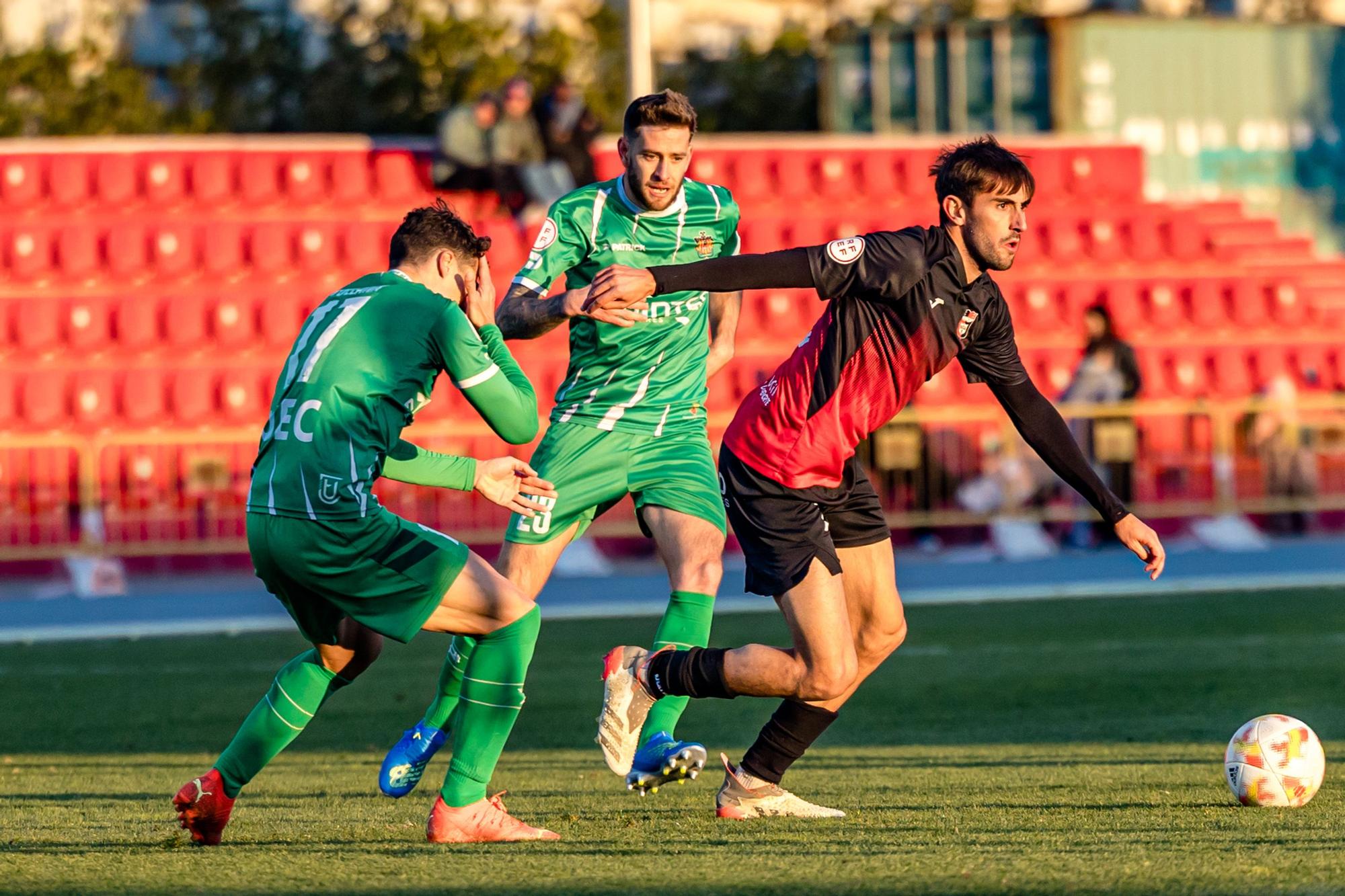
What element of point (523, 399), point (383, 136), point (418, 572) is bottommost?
point (418, 572)

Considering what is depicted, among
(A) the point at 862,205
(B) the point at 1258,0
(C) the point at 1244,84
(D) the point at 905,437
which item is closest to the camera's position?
(D) the point at 905,437

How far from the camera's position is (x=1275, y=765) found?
5.55m

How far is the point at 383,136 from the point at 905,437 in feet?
33.2

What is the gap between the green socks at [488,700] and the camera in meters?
5.11

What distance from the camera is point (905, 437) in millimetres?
15180

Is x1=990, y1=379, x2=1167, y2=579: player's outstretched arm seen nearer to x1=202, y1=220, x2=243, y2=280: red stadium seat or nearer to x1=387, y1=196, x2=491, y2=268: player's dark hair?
x1=387, y1=196, x2=491, y2=268: player's dark hair

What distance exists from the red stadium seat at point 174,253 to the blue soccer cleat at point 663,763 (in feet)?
42.1

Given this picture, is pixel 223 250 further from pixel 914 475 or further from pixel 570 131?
pixel 914 475

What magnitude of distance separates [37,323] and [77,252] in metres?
1.11

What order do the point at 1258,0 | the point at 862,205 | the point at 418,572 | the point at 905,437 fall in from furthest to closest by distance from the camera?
the point at 1258,0
the point at 862,205
the point at 905,437
the point at 418,572

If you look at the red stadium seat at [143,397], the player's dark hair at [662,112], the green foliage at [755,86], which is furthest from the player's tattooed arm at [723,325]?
the green foliage at [755,86]

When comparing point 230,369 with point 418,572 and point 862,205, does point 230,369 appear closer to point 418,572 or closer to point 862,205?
point 862,205

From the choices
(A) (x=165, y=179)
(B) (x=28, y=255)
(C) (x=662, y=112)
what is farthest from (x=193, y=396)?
(C) (x=662, y=112)

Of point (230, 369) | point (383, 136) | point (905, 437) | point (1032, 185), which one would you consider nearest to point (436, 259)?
point (1032, 185)
